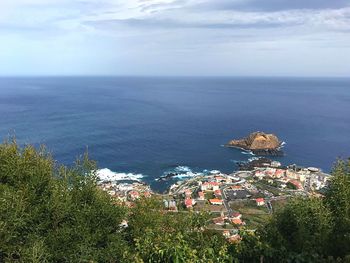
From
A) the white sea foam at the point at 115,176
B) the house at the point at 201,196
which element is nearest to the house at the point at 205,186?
the house at the point at 201,196

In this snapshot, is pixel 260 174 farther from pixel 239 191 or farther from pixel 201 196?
pixel 201 196

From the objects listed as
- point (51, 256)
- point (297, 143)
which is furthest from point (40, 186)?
point (297, 143)

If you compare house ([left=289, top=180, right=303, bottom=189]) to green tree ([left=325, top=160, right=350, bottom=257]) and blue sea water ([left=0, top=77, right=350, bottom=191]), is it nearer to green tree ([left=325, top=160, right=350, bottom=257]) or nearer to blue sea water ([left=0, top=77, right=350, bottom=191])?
blue sea water ([left=0, top=77, right=350, bottom=191])

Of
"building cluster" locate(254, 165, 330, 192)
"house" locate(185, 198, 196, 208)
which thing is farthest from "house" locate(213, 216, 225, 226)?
"building cluster" locate(254, 165, 330, 192)

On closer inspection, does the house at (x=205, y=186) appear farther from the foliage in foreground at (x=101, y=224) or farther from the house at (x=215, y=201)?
the foliage in foreground at (x=101, y=224)

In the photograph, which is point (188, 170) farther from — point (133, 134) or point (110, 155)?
point (133, 134)

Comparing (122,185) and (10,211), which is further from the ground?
(10,211)
